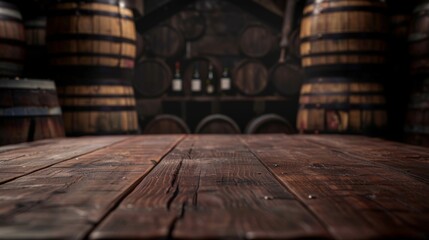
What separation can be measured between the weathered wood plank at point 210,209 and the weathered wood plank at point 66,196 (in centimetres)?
5

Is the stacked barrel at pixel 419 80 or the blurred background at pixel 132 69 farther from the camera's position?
the stacked barrel at pixel 419 80

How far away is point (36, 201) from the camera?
3.74 feet

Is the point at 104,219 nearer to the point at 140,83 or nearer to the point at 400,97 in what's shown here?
the point at 400,97

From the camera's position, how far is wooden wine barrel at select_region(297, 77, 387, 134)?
4176mm

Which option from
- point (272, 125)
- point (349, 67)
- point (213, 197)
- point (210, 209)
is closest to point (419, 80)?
point (349, 67)

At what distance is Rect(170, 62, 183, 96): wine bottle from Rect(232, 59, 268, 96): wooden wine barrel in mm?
866

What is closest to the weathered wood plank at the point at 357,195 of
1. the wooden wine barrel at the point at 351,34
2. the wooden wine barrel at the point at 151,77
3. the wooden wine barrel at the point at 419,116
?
the wooden wine barrel at the point at 419,116

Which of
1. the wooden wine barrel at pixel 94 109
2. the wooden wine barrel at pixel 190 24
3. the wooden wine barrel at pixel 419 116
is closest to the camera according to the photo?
the wooden wine barrel at pixel 419 116

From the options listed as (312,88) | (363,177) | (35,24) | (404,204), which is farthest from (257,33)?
(404,204)

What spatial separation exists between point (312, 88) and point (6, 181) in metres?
3.55

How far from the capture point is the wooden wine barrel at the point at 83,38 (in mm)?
4219

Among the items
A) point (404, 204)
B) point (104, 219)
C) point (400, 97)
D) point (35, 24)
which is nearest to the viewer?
point (104, 219)

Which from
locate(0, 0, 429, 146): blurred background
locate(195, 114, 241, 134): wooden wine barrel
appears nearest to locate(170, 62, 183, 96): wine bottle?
locate(195, 114, 241, 134): wooden wine barrel

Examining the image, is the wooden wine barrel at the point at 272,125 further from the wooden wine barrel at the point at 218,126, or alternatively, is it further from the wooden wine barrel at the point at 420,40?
the wooden wine barrel at the point at 420,40
